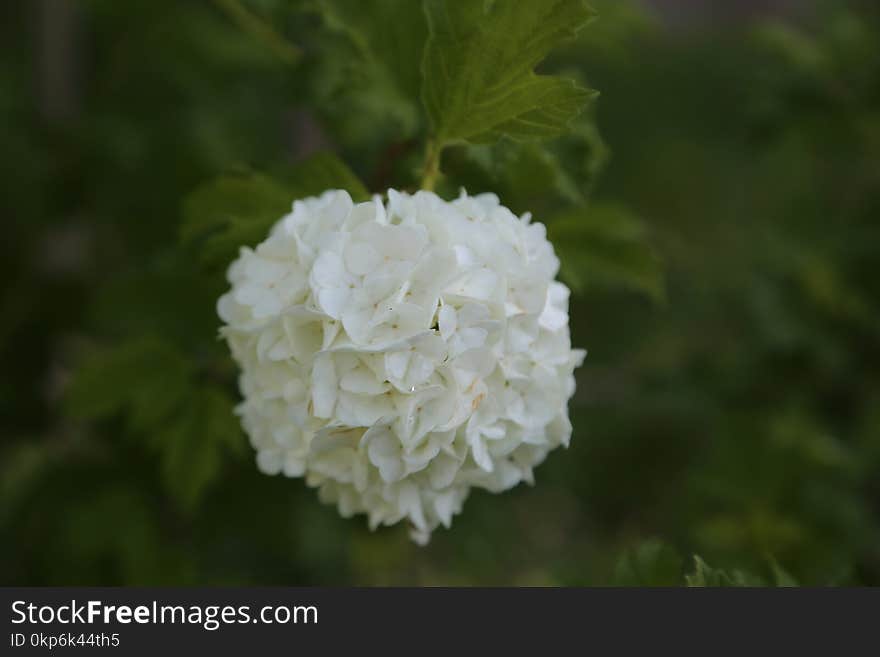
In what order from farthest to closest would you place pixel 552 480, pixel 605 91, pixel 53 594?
pixel 605 91 → pixel 552 480 → pixel 53 594

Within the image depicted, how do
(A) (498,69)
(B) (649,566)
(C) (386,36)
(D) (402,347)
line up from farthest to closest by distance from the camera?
1. (C) (386,36)
2. (B) (649,566)
3. (A) (498,69)
4. (D) (402,347)

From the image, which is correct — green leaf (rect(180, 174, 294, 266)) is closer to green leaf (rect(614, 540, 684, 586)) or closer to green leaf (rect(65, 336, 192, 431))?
green leaf (rect(65, 336, 192, 431))

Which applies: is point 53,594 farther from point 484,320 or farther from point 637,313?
point 637,313

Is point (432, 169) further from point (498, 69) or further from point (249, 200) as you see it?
point (249, 200)

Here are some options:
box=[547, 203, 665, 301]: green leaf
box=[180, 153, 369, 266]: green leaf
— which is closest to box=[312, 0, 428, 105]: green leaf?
box=[180, 153, 369, 266]: green leaf

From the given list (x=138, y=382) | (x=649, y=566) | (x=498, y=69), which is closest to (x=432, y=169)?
(x=498, y=69)

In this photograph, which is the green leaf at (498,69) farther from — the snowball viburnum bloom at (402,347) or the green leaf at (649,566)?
the green leaf at (649,566)

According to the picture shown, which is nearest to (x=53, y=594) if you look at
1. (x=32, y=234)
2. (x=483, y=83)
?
(x=483, y=83)
